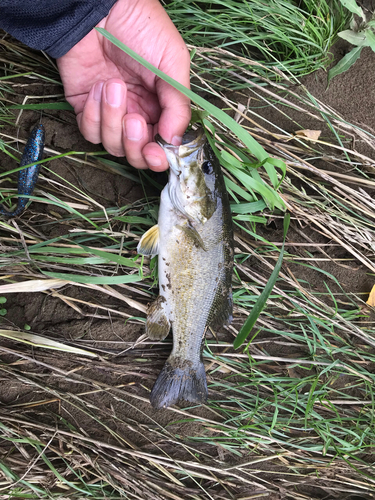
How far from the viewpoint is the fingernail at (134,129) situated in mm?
1924

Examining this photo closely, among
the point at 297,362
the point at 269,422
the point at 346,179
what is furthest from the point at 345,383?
the point at 346,179

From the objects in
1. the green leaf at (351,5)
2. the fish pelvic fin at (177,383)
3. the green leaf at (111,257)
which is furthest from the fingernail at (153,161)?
the green leaf at (351,5)

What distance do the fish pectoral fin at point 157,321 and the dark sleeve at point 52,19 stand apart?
5.10 feet

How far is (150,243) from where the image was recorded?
2.15 m

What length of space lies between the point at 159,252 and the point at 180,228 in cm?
21

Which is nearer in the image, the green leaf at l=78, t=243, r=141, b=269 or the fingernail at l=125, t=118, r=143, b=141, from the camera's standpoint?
the fingernail at l=125, t=118, r=143, b=141

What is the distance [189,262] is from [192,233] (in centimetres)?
18

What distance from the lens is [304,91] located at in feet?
8.48

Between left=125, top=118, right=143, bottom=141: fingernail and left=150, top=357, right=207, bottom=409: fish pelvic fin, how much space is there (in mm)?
1361

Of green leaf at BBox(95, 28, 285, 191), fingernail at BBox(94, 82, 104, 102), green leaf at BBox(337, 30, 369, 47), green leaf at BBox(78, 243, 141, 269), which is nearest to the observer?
green leaf at BBox(95, 28, 285, 191)

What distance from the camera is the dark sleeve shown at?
187cm

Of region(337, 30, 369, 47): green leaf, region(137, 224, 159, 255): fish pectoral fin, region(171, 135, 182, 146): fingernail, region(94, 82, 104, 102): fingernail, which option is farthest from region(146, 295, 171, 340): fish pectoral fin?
region(337, 30, 369, 47): green leaf

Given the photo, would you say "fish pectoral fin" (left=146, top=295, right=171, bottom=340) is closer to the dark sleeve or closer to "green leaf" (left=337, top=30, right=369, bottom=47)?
the dark sleeve

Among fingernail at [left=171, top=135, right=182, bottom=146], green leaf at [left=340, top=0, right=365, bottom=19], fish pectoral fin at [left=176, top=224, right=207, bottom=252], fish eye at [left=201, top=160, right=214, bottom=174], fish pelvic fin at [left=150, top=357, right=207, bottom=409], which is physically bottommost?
fish pelvic fin at [left=150, top=357, right=207, bottom=409]
